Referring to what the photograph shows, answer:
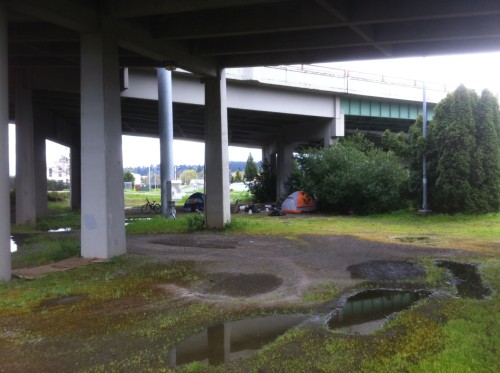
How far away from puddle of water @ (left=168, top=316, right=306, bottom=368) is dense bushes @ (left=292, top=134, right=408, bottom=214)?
21.3m

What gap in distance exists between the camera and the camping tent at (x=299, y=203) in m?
30.3

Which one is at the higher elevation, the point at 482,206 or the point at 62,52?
the point at 62,52

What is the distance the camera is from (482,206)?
78.5ft

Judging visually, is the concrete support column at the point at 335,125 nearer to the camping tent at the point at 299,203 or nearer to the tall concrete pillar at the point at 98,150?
the camping tent at the point at 299,203

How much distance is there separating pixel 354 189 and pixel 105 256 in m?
18.6

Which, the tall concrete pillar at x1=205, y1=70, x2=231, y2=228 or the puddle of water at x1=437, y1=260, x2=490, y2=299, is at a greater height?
the tall concrete pillar at x1=205, y1=70, x2=231, y2=228

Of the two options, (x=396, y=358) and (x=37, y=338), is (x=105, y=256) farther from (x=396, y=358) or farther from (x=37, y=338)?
(x=396, y=358)

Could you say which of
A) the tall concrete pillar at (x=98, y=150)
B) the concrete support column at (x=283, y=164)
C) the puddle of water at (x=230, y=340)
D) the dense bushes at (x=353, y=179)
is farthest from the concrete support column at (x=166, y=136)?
the puddle of water at (x=230, y=340)

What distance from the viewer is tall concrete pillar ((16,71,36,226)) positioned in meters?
24.0

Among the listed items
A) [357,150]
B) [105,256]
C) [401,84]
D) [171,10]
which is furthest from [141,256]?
[401,84]

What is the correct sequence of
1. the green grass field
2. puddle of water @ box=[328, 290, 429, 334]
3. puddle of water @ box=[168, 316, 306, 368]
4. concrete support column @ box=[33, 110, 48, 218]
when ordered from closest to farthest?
the green grass field, puddle of water @ box=[168, 316, 306, 368], puddle of water @ box=[328, 290, 429, 334], concrete support column @ box=[33, 110, 48, 218]

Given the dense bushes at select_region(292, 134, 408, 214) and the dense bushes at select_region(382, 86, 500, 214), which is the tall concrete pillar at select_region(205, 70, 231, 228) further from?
the dense bushes at select_region(382, 86, 500, 214)

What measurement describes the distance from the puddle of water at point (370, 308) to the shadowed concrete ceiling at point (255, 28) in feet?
22.5

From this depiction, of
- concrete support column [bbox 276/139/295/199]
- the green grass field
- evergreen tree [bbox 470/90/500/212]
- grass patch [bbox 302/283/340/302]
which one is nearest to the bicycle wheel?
concrete support column [bbox 276/139/295/199]
